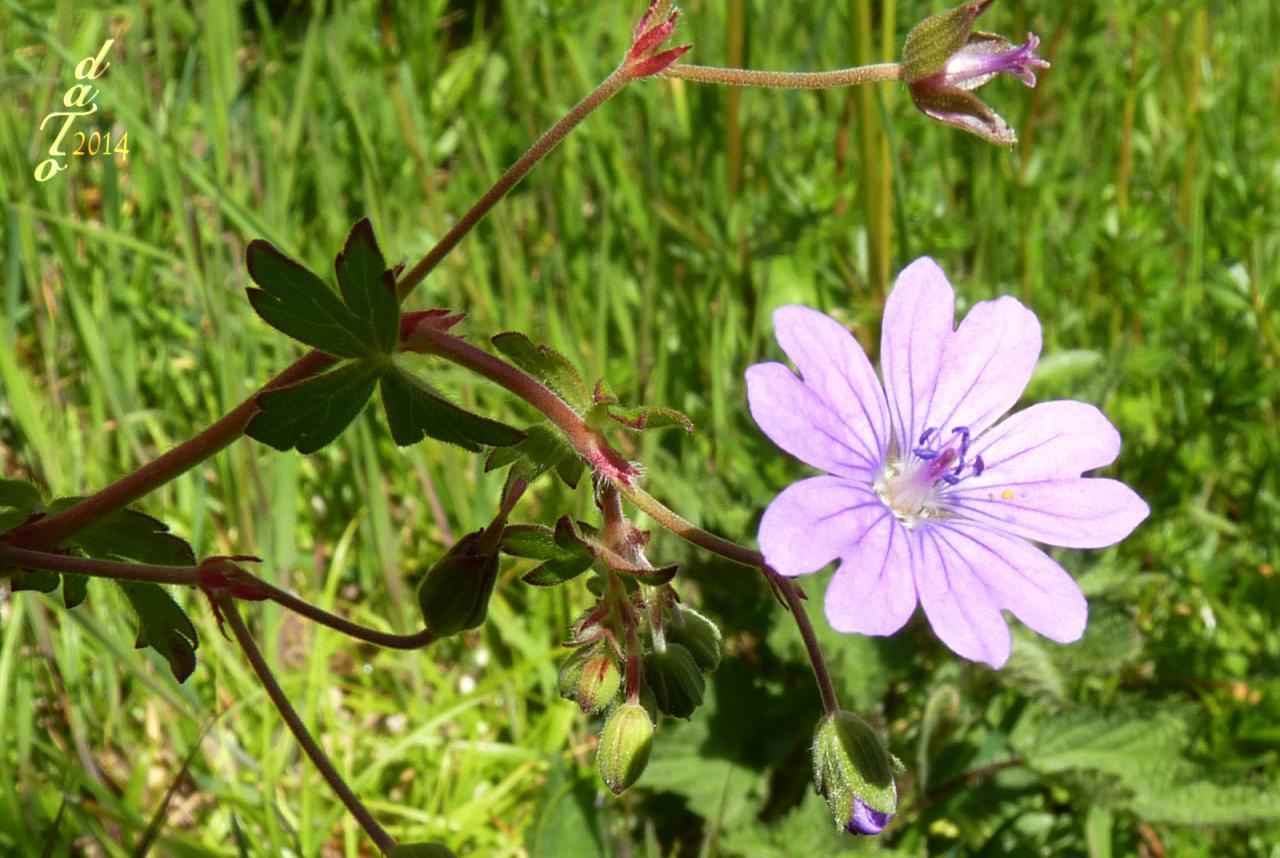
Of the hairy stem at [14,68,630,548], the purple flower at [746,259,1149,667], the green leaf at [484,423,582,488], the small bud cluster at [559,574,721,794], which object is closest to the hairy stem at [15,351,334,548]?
the hairy stem at [14,68,630,548]

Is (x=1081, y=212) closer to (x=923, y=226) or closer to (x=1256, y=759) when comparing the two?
(x=923, y=226)

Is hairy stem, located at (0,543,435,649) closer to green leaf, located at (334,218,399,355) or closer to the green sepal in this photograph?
green leaf, located at (334,218,399,355)

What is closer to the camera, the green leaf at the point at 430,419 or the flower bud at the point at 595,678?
the green leaf at the point at 430,419

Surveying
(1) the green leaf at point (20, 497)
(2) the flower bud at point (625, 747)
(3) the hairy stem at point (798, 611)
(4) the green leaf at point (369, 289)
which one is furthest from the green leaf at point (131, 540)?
(3) the hairy stem at point (798, 611)

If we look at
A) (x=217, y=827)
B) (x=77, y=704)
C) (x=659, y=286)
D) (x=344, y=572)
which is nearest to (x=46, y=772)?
(x=77, y=704)

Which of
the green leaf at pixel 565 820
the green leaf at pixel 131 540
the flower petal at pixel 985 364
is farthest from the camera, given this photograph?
the green leaf at pixel 565 820

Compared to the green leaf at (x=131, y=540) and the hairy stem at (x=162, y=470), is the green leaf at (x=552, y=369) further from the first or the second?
the green leaf at (x=131, y=540)
